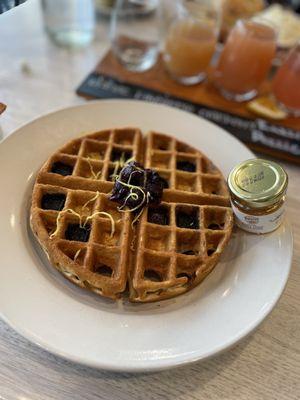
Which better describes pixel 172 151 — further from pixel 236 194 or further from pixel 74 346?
pixel 74 346

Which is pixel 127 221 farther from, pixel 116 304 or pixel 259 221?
pixel 259 221

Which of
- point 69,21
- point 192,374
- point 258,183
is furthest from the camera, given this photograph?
point 69,21

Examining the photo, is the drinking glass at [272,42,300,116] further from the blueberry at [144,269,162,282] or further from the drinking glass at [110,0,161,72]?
the blueberry at [144,269,162,282]

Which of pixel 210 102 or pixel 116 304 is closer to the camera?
pixel 116 304

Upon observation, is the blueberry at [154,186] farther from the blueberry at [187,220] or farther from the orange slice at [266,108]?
the orange slice at [266,108]

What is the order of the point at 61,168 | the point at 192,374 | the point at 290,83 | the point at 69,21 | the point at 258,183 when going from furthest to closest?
the point at 69,21
the point at 290,83
the point at 61,168
the point at 258,183
the point at 192,374

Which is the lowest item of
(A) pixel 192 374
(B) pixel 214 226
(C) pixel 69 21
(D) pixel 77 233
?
(A) pixel 192 374

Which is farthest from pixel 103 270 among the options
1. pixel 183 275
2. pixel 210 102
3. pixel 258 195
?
pixel 210 102

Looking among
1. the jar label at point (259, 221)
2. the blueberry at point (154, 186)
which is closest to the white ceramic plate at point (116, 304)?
the jar label at point (259, 221)

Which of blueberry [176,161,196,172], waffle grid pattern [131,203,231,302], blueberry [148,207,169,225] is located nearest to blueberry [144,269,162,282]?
waffle grid pattern [131,203,231,302]
